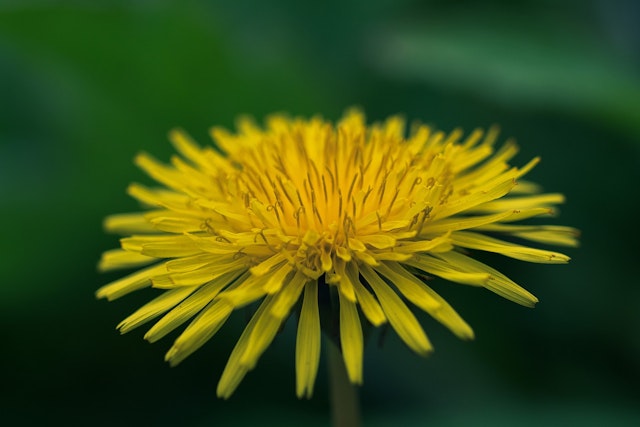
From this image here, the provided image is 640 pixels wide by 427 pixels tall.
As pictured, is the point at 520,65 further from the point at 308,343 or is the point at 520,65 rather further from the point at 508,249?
the point at 308,343

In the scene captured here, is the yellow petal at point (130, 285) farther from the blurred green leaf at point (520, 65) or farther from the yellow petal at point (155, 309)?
the blurred green leaf at point (520, 65)

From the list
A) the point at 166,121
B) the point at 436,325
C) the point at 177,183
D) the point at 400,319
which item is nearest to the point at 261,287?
the point at 400,319

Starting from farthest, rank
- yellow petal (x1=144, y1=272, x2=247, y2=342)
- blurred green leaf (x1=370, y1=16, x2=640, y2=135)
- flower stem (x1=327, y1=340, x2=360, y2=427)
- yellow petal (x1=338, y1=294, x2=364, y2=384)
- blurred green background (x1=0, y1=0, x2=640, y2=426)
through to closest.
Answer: blurred green leaf (x1=370, y1=16, x2=640, y2=135)
blurred green background (x1=0, y1=0, x2=640, y2=426)
flower stem (x1=327, y1=340, x2=360, y2=427)
yellow petal (x1=144, y1=272, x2=247, y2=342)
yellow petal (x1=338, y1=294, x2=364, y2=384)

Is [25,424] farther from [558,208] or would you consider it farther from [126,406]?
[558,208]

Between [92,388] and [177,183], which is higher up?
[177,183]

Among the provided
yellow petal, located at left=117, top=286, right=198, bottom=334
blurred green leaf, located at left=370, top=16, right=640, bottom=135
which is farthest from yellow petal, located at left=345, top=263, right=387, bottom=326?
blurred green leaf, located at left=370, top=16, right=640, bottom=135

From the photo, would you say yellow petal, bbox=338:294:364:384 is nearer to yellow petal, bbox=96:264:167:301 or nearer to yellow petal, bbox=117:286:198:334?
yellow petal, bbox=117:286:198:334
